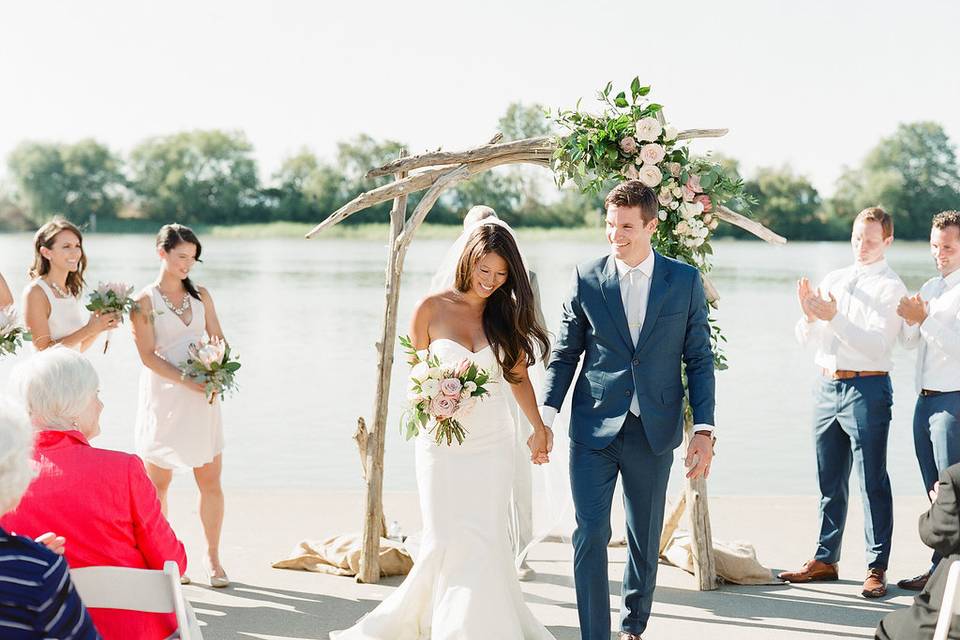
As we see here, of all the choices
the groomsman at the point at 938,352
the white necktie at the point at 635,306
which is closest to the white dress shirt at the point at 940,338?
the groomsman at the point at 938,352

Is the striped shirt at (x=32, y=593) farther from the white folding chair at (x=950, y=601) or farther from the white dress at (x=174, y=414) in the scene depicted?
the white dress at (x=174, y=414)

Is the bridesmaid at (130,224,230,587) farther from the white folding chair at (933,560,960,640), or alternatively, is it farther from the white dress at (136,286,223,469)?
the white folding chair at (933,560,960,640)

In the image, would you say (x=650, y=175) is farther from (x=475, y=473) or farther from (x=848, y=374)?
(x=475, y=473)

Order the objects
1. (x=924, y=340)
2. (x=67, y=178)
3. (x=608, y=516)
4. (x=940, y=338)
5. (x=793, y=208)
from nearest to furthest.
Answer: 1. (x=608, y=516)
2. (x=940, y=338)
3. (x=924, y=340)
4. (x=793, y=208)
5. (x=67, y=178)

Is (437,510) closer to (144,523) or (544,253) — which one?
(144,523)

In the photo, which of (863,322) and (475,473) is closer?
(475,473)

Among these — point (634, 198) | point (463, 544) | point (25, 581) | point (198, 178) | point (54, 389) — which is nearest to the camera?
point (25, 581)

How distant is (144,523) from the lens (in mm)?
3053

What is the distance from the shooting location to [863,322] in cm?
540

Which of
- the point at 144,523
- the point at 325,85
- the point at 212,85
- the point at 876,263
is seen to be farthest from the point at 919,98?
the point at 144,523

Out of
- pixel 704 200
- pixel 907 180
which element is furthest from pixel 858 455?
pixel 907 180

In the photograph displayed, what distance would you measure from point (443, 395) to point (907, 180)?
143 ft

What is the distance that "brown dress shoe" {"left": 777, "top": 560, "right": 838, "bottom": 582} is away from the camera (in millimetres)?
5617

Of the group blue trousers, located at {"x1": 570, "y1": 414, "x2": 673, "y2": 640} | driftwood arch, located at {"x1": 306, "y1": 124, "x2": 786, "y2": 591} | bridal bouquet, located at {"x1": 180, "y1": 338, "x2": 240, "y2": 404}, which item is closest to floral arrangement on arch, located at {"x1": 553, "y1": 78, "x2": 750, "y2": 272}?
driftwood arch, located at {"x1": 306, "y1": 124, "x2": 786, "y2": 591}
